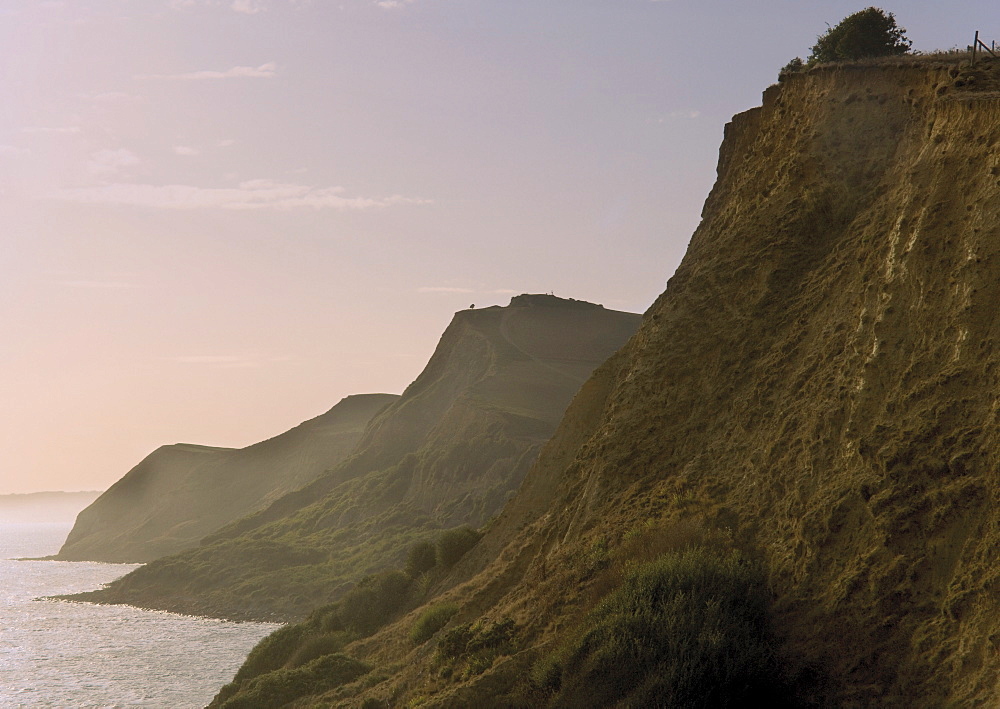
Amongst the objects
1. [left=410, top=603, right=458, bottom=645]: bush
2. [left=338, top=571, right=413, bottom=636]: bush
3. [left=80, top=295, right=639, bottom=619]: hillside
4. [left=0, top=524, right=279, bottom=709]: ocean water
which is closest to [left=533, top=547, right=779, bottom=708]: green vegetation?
[left=410, top=603, right=458, bottom=645]: bush

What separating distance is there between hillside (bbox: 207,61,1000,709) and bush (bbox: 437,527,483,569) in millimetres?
8210

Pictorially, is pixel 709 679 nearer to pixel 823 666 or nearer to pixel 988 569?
pixel 823 666

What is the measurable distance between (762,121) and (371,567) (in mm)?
60463

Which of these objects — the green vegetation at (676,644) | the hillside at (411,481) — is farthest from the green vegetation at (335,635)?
the hillside at (411,481)

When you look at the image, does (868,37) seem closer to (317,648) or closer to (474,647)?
(474,647)

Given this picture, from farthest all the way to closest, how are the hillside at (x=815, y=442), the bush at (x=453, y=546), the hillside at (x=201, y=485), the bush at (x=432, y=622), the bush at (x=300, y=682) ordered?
1. the hillside at (x=201, y=485)
2. the bush at (x=453, y=546)
3. the bush at (x=300, y=682)
4. the bush at (x=432, y=622)
5. the hillside at (x=815, y=442)

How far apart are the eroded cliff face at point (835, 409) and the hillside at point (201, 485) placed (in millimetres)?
110519

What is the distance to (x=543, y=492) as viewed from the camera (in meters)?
29.9

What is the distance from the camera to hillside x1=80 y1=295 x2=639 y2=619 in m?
81.2

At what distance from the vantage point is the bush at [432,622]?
25.6 m

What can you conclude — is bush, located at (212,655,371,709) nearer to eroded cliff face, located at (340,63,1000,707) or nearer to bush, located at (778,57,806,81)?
eroded cliff face, located at (340,63,1000,707)

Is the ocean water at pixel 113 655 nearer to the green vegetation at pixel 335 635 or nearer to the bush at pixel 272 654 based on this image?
the bush at pixel 272 654

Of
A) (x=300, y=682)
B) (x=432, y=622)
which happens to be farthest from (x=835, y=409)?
(x=300, y=682)

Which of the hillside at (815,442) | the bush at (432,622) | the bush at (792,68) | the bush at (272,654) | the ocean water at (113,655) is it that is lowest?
the ocean water at (113,655)
